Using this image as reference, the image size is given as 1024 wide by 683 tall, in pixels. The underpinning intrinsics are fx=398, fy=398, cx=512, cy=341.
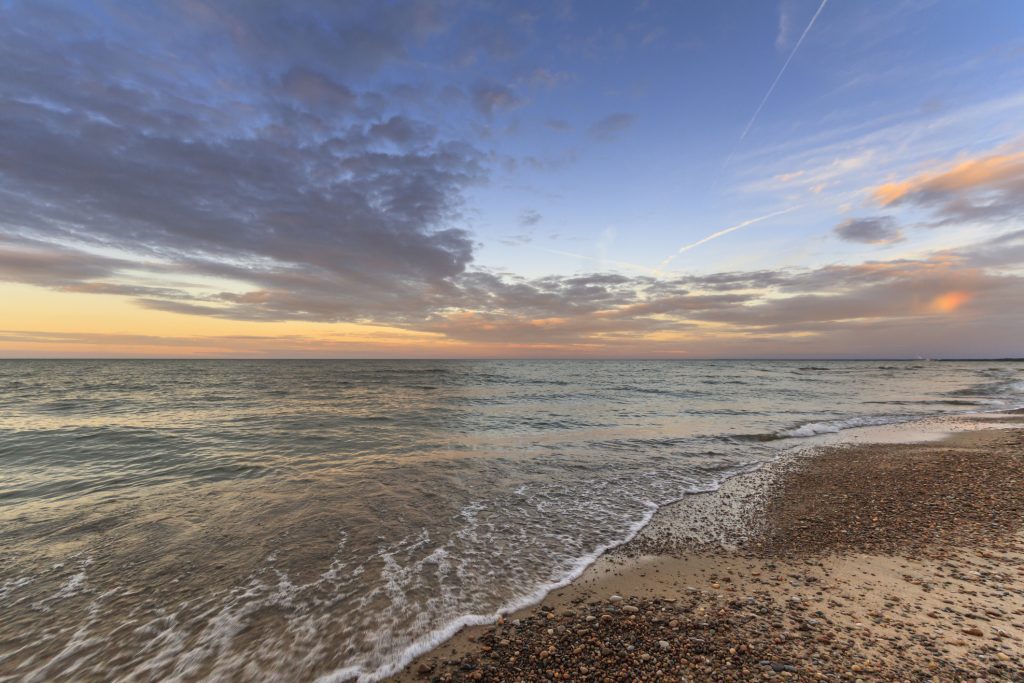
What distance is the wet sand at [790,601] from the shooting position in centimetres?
447

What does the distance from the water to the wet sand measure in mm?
888

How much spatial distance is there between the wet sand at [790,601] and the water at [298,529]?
888 millimetres

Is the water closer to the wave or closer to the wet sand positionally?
the wave

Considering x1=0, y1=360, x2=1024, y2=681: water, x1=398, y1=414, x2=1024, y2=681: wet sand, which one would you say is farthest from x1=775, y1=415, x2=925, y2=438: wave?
x1=398, y1=414, x2=1024, y2=681: wet sand

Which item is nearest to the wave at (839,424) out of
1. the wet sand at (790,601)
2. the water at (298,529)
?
the water at (298,529)

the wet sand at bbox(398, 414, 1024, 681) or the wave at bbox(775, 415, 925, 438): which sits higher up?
the wet sand at bbox(398, 414, 1024, 681)

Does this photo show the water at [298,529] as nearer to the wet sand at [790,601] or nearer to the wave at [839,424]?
the wave at [839,424]

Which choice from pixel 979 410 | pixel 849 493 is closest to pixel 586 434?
pixel 849 493

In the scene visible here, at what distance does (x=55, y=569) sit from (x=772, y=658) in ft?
37.8

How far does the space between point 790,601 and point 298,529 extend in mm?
9261

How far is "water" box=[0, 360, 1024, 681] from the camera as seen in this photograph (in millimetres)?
5445

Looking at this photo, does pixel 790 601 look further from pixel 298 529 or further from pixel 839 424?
pixel 839 424

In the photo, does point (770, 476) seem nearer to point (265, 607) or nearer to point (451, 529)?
point (451, 529)

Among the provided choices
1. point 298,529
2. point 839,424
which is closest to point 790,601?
point 298,529
